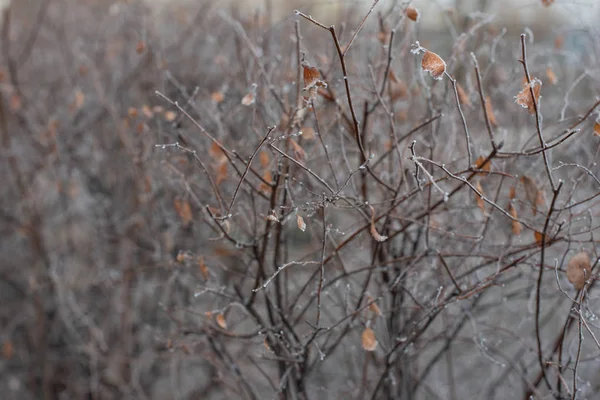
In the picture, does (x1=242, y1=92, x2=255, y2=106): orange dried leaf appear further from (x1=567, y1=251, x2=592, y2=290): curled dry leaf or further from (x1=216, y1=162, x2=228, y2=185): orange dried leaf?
(x1=567, y1=251, x2=592, y2=290): curled dry leaf

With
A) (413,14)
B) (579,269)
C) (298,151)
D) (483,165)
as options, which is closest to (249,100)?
(298,151)

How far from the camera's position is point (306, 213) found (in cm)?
177

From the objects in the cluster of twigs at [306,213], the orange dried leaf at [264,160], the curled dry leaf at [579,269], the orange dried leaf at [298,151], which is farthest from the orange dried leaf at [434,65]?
the orange dried leaf at [264,160]

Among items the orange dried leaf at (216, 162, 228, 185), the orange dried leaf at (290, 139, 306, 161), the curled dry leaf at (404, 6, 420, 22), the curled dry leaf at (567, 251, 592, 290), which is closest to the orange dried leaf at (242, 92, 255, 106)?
the orange dried leaf at (290, 139, 306, 161)

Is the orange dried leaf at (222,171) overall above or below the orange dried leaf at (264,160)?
below

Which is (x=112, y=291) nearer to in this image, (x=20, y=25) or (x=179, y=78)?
(x=179, y=78)

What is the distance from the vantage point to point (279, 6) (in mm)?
6234

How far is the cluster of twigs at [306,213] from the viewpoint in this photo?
198cm

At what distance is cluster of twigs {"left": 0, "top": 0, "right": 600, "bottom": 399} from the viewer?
1982 mm

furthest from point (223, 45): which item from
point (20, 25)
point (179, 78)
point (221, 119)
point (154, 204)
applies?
point (20, 25)

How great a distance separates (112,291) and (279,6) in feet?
10.9

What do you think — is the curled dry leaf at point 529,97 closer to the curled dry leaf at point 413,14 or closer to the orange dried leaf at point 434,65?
the orange dried leaf at point 434,65

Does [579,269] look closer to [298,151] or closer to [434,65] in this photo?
[434,65]

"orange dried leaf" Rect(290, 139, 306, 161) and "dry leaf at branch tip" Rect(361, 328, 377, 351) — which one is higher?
"orange dried leaf" Rect(290, 139, 306, 161)
